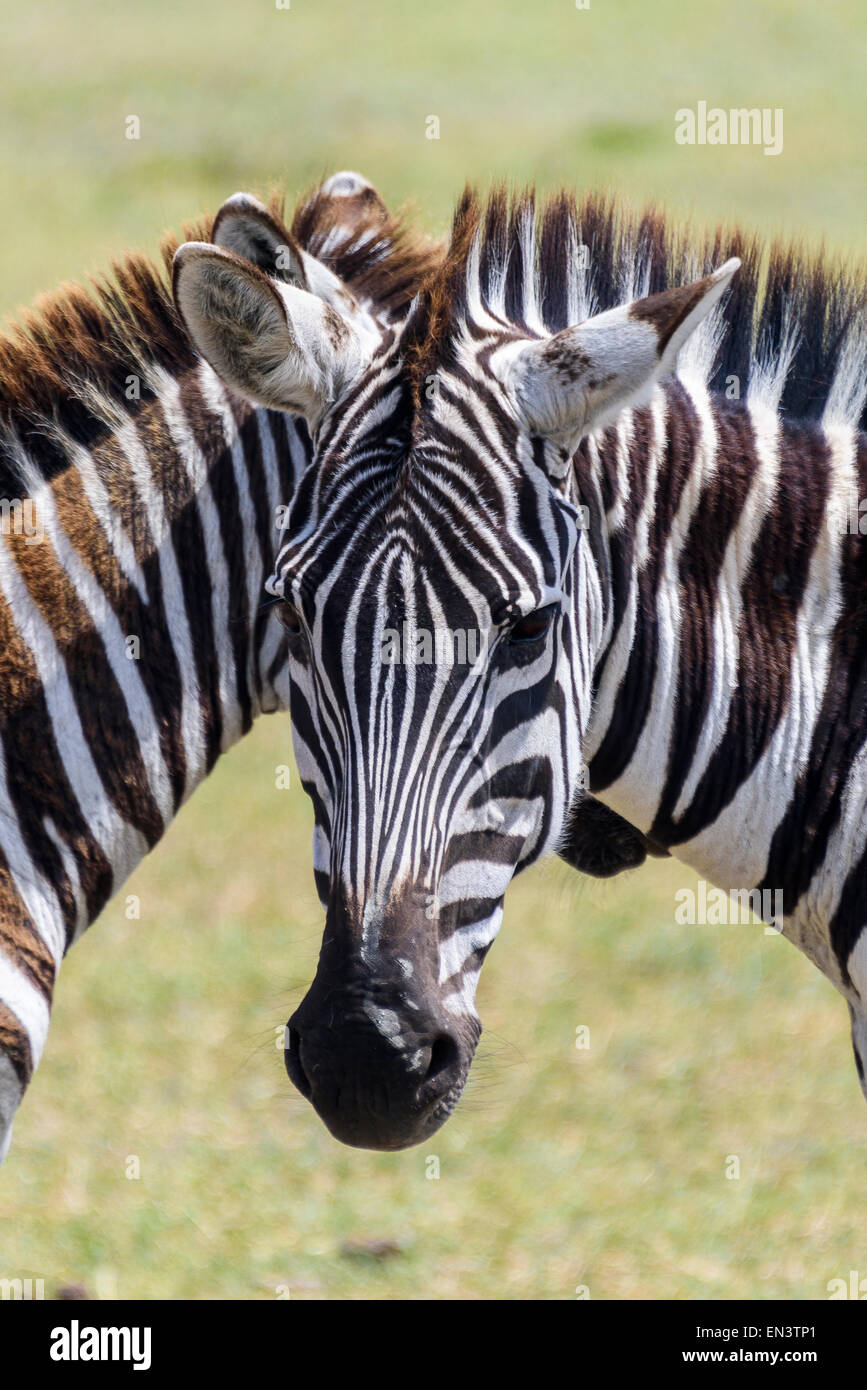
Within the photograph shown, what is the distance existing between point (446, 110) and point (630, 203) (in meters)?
22.3

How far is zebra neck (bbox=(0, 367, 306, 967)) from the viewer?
4523 millimetres

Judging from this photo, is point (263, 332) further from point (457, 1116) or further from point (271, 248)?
point (457, 1116)

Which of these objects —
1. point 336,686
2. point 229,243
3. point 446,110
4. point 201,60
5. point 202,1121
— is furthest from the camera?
point 201,60

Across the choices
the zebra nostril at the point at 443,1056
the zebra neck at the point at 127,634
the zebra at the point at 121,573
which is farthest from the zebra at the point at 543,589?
the zebra neck at the point at 127,634

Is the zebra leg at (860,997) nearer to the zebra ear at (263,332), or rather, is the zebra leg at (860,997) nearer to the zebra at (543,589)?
the zebra at (543,589)

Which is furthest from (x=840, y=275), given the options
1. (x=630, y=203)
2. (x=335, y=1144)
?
(x=335, y=1144)

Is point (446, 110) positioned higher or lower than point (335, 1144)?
higher

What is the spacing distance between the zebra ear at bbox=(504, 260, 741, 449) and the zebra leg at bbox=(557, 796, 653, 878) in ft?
4.90

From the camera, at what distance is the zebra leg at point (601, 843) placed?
4742mm

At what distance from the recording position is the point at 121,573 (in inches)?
182

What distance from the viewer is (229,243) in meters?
4.34

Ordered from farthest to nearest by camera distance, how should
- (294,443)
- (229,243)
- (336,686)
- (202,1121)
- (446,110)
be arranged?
(446,110) < (202,1121) < (294,443) < (229,243) < (336,686)

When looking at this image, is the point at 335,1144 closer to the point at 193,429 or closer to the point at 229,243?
the point at 193,429

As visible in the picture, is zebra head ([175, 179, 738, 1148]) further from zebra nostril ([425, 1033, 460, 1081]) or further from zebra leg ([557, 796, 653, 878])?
zebra leg ([557, 796, 653, 878])
